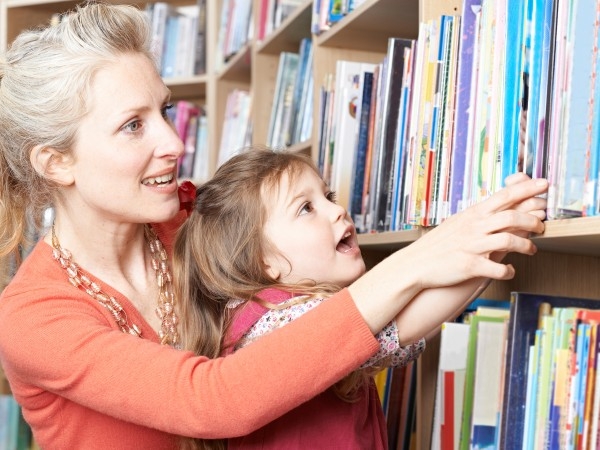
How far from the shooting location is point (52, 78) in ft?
4.23

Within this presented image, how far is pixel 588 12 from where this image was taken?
0.93m

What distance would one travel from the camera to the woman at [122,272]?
947mm

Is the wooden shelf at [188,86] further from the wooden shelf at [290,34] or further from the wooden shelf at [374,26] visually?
the wooden shelf at [374,26]

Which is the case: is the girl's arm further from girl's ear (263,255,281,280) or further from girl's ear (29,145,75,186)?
girl's ear (29,145,75,186)

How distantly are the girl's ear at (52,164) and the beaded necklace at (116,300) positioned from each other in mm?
98

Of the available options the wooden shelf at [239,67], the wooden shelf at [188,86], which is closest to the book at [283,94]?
the wooden shelf at [239,67]

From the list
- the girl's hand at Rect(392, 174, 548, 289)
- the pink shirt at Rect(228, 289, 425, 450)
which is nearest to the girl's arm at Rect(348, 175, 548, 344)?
the girl's hand at Rect(392, 174, 548, 289)

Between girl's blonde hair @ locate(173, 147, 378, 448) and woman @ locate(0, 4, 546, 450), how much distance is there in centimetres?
6

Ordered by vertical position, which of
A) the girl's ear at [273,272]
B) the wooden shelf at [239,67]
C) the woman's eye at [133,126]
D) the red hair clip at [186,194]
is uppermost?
the wooden shelf at [239,67]

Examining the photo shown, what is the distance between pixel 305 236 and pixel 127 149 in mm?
295

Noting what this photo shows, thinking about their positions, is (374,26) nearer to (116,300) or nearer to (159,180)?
(159,180)

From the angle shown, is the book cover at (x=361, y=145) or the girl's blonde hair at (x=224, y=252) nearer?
the girl's blonde hair at (x=224, y=252)

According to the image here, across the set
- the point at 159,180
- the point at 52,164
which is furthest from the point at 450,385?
the point at 52,164

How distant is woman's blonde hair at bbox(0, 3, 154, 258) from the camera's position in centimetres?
128
